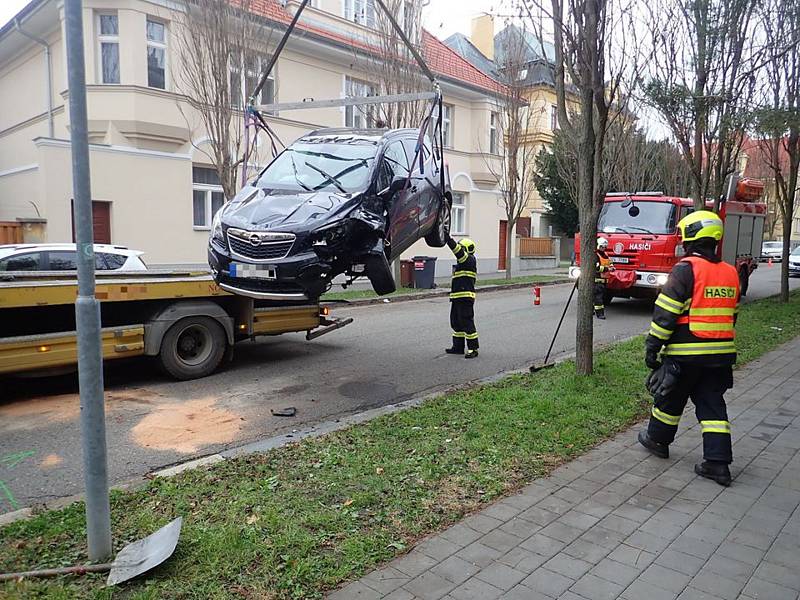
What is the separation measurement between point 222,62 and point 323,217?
919cm

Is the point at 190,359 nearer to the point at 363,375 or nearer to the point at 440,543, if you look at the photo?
the point at 363,375

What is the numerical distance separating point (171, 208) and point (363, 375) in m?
10.1

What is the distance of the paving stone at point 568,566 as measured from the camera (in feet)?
10.7

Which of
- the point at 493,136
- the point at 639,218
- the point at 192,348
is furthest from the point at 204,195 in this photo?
the point at 493,136

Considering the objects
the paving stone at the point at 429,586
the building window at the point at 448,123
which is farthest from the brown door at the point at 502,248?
the paving stone at the point at 429,586

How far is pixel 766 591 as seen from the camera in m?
3.12

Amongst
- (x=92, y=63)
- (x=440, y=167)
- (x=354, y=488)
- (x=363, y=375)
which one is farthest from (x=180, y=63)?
(x=354, y=488)

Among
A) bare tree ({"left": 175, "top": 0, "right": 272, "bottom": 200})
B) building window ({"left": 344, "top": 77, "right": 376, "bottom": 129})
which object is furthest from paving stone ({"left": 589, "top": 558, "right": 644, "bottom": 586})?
building window ({"left": 344, "top": 77, "right": 376, "bottom": 129})

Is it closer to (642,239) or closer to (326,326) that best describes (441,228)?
(326,326)

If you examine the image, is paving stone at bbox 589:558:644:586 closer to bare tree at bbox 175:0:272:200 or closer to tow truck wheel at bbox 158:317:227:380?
tow truck wheel at bbox 158:317:227:380

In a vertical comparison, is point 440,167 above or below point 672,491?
above

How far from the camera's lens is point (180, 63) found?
15.3 m

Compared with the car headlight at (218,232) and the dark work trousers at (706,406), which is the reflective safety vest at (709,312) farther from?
the car headlight at (218,232)

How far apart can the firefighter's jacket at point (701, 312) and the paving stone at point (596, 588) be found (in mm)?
2000
